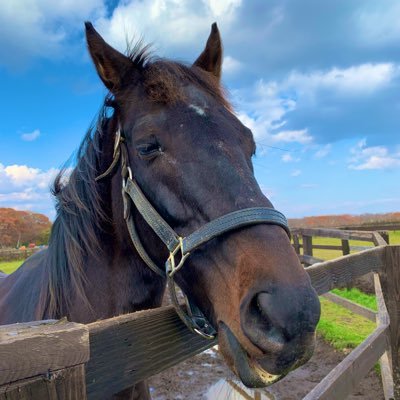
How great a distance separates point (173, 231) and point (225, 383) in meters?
4.02

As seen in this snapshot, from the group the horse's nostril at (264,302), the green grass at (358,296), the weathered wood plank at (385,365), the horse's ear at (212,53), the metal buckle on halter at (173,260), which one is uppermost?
the horse's ear at (212,53)

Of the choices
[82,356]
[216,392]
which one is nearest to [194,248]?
[82,356]

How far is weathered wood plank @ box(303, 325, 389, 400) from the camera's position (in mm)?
2240

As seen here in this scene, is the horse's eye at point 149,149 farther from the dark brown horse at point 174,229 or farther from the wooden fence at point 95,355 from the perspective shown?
the wooden fence at point 95,355

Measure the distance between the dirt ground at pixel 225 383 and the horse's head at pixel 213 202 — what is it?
299 cm

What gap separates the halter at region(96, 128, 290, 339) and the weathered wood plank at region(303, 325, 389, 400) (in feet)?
3.31

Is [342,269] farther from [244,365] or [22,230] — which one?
[22,230]

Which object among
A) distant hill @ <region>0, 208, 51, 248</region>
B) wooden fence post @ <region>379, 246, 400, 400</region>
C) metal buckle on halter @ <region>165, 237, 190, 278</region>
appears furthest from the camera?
distant hill @ <region>0, 208, 51, 248</region>

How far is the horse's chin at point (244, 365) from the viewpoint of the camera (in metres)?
1.34

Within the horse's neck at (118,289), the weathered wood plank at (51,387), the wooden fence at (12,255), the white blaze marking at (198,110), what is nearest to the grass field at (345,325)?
the horse's neck at (118,289)

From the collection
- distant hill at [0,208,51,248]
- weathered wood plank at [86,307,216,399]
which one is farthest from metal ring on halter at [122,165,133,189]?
distant hill at [0,208,51,248]

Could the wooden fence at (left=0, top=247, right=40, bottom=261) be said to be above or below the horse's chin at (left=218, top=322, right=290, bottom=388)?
below

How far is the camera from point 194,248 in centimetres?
159

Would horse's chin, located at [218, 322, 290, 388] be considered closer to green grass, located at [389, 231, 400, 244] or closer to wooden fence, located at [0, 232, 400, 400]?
wooden fence, located at [0, 232, 400, 400]
